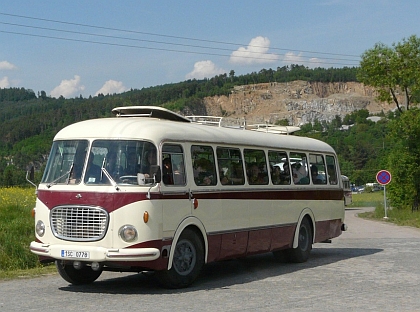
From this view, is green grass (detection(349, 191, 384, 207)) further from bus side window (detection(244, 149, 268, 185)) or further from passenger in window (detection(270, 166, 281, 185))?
bus side window (detection(244, 149, 268, 185))

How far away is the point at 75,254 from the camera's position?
11086 millimetres

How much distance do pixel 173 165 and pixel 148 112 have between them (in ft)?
5.02

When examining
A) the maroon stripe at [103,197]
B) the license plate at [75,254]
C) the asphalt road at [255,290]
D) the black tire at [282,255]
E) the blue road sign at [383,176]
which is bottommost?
the asphalt road at [255,290]

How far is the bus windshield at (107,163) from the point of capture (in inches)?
446

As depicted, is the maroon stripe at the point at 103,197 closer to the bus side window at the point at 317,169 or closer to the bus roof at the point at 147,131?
the bus roof at the point at 147,131

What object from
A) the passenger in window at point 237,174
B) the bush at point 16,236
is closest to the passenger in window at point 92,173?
the passenger in window at point 237,174

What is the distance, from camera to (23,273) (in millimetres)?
14172

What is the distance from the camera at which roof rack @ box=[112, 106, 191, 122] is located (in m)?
13.0

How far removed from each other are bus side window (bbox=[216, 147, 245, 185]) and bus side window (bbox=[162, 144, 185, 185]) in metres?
1.24

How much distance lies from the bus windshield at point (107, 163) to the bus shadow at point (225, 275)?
1727mm

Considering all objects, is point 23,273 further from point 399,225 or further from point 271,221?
point 399,225

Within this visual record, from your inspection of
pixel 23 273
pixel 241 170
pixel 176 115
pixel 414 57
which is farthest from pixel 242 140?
pixel 414 57

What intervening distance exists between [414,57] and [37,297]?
3085 centimetres

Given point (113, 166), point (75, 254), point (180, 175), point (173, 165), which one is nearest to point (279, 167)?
point (180, 175)
